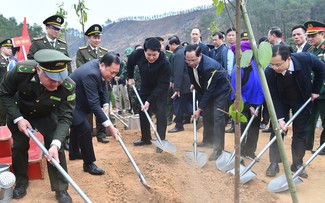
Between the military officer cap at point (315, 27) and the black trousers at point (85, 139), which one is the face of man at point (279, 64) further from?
the black trousers at point (85, 139)

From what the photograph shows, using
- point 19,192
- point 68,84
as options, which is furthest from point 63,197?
point 68,84

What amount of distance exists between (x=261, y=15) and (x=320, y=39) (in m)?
24.8

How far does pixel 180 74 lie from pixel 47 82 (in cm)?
425

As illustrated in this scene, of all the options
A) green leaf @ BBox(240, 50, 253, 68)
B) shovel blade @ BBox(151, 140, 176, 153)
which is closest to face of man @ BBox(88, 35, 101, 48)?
shovel blade @ BBox(151, 140, 176, 153)

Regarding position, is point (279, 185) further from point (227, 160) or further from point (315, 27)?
point (315, 27)

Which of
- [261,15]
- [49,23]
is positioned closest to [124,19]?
[261,15]

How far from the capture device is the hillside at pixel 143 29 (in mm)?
57281

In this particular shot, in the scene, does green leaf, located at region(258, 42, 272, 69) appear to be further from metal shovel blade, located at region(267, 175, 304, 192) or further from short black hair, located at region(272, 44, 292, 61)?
metal shovel blade, located at region(267, 175, 304, 192)

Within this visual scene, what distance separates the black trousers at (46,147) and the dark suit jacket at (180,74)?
12.4 ft

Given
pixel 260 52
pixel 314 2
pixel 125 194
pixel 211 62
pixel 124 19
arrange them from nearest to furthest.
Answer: pixel 260 52 → pixel 125 194 → pixel 211 62 → pixel 314 2 → pixel 124 19

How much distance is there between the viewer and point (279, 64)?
3.92 metres

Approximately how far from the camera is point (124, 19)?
79438 millimetres

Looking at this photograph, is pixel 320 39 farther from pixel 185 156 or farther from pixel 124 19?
pixel 124 19

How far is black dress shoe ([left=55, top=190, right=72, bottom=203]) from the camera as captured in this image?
3.48 metres
